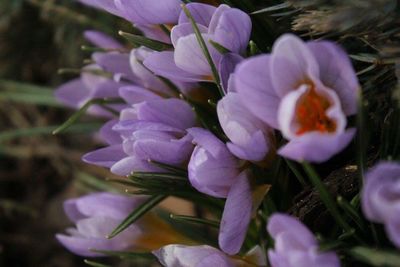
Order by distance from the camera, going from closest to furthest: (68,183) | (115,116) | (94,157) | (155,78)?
(94,157)
(155,78)
(115,116)
(68,183)

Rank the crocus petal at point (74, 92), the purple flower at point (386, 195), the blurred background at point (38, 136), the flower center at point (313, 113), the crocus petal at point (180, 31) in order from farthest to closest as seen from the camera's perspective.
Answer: the blurred background at point (38, 136), the crocus petal at point (74, 92), the crocus petal at point (180, 31), the flower center at point (313, 113), the purple flower at point (386, 195)

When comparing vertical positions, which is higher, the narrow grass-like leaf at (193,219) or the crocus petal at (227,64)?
the crocus petal at (227,64)

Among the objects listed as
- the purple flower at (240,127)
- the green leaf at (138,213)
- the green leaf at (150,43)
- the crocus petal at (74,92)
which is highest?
the green leaf at (150,43)

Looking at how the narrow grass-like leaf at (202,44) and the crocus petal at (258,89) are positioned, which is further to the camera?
the narrow grass-like leaf at (202,44)

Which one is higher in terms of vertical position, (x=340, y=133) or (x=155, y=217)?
(x=340, y=133)

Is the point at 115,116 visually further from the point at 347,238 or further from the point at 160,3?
the point at 347,238

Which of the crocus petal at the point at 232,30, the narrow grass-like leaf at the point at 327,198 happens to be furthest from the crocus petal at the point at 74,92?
the narrow grass-like leaf at the point at 327,198

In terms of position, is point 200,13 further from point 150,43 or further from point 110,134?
point 110,134

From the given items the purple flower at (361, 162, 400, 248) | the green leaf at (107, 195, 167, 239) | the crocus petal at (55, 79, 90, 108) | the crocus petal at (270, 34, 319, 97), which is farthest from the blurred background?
the purple flower at (361, 162, 400, 248)

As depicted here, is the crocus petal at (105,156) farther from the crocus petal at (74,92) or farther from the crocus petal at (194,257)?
the crocus petal at (74,92)

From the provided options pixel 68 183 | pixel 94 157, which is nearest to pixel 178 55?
pixel 94 157
